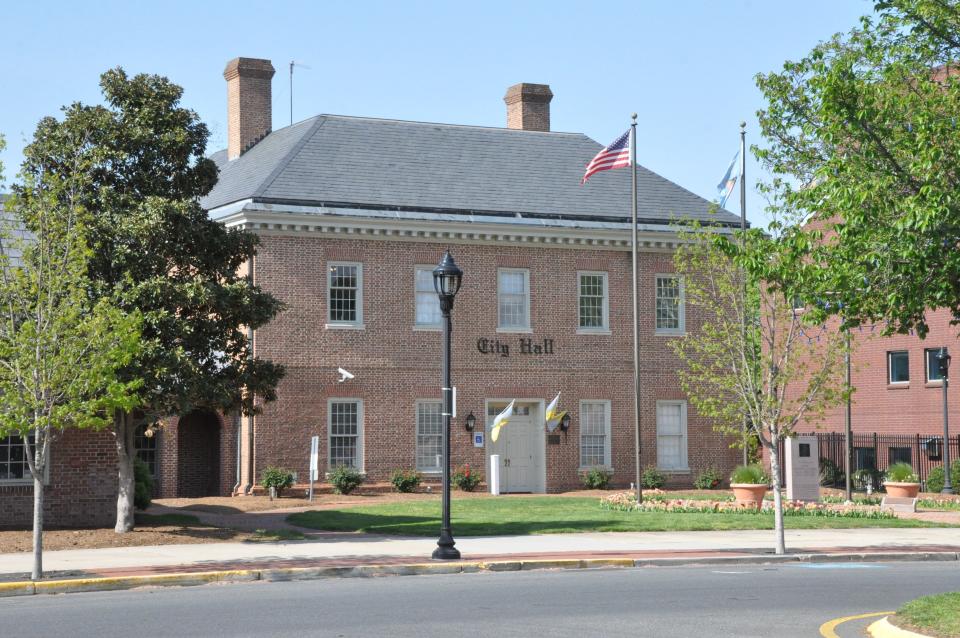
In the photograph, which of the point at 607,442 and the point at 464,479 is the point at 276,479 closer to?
the point at 464,479

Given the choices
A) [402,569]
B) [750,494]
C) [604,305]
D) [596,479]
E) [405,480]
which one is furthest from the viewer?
[604,305]

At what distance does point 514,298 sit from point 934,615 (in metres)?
26.4

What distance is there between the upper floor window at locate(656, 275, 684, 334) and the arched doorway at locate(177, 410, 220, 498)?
44.4 ft

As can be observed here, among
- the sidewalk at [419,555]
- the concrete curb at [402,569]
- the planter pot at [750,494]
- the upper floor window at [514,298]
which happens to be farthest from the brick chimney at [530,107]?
the concrete curb at [402,569]

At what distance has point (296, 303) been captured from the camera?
35000 mm

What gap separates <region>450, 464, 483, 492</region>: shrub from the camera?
1422 inches

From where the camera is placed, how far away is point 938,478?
3847 centimetres

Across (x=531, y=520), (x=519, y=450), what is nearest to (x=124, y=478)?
(x=531, y=520)

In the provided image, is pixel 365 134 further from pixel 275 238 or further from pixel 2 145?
pixel 2 145

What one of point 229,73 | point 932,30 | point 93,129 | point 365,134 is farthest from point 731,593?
point 229,73

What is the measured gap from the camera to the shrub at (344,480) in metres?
34.4

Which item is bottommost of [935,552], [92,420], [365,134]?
[935,552]

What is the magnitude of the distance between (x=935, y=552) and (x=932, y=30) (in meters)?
9.89

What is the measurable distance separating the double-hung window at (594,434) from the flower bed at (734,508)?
25.0 ft
